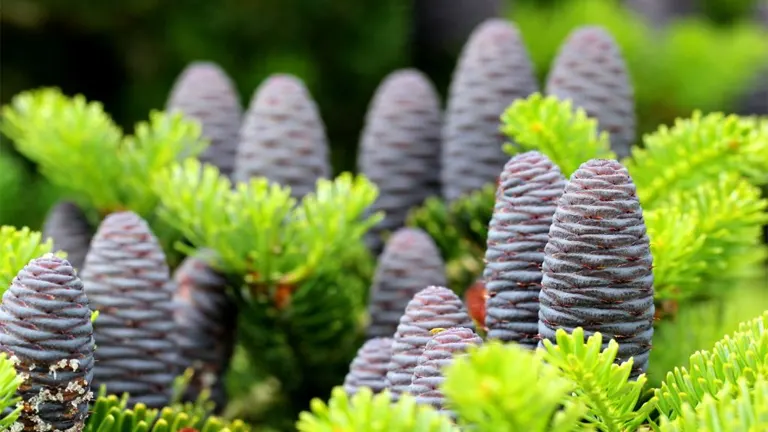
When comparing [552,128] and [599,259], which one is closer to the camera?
[599,259]

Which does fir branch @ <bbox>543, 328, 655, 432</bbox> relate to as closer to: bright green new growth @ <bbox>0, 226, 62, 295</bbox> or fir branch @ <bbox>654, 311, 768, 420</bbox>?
fir branch @ <bbox>654, 311, 768, 420</bbox>

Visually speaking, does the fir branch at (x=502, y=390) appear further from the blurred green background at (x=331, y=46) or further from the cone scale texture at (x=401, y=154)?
the blurred green background at (x=331, y=46)

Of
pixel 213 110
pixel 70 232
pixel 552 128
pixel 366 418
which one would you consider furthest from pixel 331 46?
pixel 366 418

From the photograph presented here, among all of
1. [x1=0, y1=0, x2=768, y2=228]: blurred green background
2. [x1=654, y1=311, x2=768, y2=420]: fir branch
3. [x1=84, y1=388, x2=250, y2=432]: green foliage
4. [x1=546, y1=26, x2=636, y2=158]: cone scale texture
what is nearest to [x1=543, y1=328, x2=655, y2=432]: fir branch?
[x1=654, y1=311, x2=768, y2=420]: fir branch

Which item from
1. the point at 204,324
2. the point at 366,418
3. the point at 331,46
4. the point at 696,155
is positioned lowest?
the point at 366,418

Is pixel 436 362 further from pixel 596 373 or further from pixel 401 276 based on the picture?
pixel 401 276

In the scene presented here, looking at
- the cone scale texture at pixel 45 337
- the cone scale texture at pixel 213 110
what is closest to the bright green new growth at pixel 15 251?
the cone scale texture at pixel 45 337
